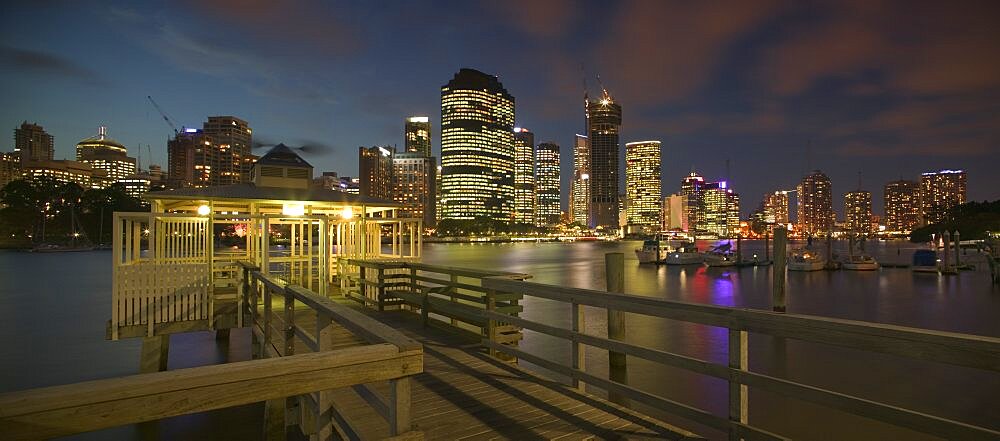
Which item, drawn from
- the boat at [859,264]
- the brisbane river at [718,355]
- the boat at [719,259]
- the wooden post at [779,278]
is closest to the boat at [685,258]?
the boat at [719,259]

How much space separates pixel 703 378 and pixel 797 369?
10.9 feet

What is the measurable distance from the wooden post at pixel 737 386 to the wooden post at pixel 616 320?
5.19 meters

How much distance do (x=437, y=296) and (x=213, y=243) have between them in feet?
14.9

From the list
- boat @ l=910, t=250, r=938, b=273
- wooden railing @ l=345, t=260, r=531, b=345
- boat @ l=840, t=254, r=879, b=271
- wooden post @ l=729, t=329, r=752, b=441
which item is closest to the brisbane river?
wooden railing @ l=345, t=260, r=531, b=345

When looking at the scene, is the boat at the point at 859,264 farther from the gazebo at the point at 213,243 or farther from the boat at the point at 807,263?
the gazebo at the point at 213,243

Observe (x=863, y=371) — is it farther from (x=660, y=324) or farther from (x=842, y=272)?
(x=842, y=272)

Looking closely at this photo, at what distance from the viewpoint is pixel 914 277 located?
40094 mm

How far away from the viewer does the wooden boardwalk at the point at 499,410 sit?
171 inches

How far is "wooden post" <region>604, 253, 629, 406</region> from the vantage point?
9.75 m

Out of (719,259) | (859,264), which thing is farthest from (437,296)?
(859,264)

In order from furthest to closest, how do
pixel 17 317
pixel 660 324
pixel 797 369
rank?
pixel 17 317, pixel 660 324, pixel 797 369

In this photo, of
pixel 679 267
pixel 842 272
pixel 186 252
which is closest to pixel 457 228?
pixel 679 267

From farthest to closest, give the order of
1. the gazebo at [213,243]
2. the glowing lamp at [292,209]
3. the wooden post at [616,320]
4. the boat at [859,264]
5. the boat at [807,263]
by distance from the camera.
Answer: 1. the boat at [807,263]
2. the boat at [859,264]
3. the glowing lamp at [292,209]
4. the wooden post at [616,320]
5. the gazebo at [213,243]

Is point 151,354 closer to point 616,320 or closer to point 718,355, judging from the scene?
point 616,320
